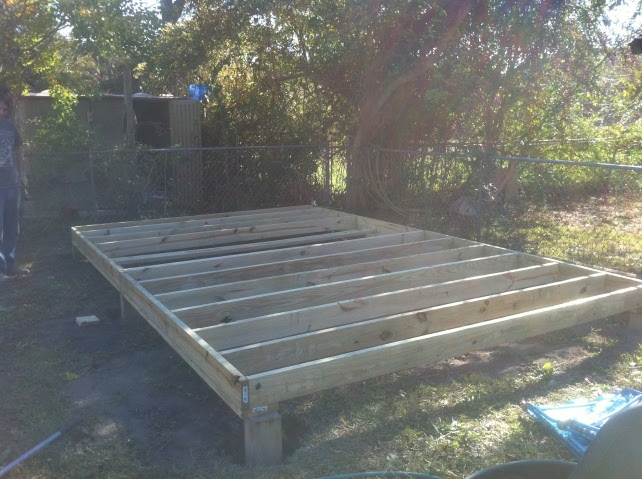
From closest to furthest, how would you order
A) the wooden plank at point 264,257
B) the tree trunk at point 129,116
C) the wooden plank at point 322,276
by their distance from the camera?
the wooden plank at point 322,276 → the wooden plank at point 264,257 → the tree trunk at point 129,116

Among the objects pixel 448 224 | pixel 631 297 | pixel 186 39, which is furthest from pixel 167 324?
pixel 186 39

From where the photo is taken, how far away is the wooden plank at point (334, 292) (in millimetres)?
4453

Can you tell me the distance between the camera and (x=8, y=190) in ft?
21.9

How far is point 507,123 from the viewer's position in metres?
10.4

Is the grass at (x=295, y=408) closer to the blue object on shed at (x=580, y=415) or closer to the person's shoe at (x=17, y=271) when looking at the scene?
the blue object on shed at (x=580, y=415)

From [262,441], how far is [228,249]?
352 centimetres

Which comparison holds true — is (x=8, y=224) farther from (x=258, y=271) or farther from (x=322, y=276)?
(x=322, y=276)

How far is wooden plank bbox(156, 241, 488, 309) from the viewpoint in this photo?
4.84 m

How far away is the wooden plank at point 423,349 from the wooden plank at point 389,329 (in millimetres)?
241

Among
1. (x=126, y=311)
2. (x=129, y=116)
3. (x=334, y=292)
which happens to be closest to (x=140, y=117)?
(x=129, y=116)

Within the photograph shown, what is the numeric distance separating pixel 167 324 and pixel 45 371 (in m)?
1.13

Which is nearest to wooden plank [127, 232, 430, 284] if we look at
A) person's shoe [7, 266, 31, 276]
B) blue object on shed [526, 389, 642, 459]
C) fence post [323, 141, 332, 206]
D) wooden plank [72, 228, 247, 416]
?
wooden plank [72, 228, 247, 416]

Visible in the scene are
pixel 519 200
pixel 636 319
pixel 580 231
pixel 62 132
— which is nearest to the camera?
pixel 636 319

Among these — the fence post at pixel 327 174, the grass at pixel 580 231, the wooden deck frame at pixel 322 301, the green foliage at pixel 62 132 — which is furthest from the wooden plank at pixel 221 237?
the green foliage at pixel 62 132
